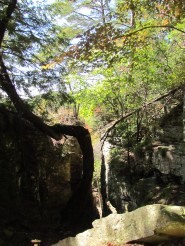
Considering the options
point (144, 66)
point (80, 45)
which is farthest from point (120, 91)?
point (80, 45)

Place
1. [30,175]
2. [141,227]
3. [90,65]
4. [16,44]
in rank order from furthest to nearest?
[30,175]
[16,44]
[90,65]
[141,227]

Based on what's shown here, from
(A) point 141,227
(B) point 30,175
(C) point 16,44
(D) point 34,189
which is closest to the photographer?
(A) point 141,227

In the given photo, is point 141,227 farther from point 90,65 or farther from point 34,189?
point 34,189

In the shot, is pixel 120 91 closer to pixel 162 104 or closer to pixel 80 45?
pixel 162 104

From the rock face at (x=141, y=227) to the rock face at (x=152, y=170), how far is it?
8.23 ft

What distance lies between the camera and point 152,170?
26.0 feet

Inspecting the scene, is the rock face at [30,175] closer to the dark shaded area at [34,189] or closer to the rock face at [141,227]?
the dark shaded area at [34,189]

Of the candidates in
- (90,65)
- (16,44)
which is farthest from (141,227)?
(16,44)

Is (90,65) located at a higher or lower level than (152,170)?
higher

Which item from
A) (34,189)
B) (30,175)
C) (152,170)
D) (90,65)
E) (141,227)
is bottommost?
(34,189)

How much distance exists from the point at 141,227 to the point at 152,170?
442 centimetres

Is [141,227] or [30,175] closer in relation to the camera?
[141,227]

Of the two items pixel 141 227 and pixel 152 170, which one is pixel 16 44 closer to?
pixel 152 170

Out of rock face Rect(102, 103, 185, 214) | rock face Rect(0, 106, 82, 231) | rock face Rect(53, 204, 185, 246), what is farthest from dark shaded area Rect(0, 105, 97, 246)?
rock face Rect(53, 204, 185, 246)
